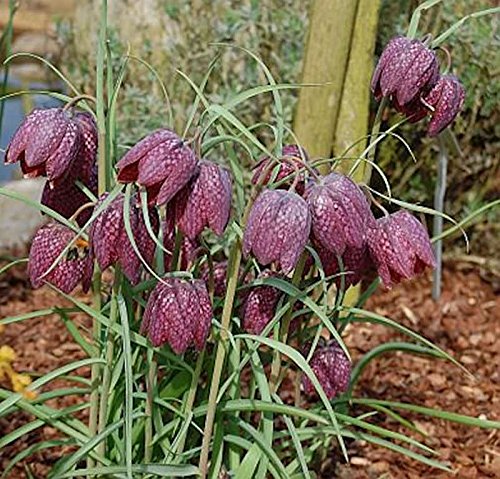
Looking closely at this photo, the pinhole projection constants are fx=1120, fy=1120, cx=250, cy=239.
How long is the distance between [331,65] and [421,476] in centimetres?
80

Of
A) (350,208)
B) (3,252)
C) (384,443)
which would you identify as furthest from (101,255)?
(3,252)

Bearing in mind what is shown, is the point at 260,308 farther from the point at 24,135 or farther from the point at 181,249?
the point at 24,135

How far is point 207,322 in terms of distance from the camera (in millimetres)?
1173

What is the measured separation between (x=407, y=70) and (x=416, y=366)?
39.5 inches

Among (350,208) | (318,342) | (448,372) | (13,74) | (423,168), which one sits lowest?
(13,74)

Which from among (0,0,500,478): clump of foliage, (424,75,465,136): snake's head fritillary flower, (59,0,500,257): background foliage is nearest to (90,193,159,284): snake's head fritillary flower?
(0,0,500,478): clump of foliage

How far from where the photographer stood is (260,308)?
128cm

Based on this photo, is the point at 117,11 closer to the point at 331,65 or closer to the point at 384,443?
the point at 331,65

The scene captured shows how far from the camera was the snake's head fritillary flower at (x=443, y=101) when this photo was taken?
1322mm

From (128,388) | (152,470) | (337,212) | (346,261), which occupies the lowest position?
(152,470)

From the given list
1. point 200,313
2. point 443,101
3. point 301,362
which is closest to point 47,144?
point 200,313

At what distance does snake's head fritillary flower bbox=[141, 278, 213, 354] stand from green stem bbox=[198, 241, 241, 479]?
0.13 feet

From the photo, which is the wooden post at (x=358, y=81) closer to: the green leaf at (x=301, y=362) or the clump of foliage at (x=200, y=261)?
the clump of foliage at (x=200, y=261)

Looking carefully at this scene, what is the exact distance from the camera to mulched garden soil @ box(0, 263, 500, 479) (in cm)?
180
